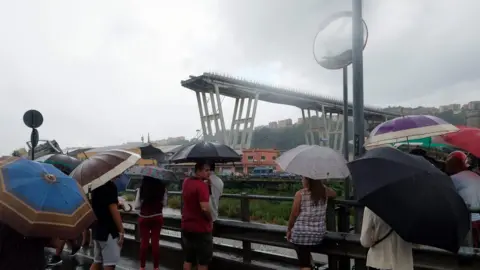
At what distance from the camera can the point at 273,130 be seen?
10612cm

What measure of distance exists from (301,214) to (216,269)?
2.41 metres

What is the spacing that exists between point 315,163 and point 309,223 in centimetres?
69

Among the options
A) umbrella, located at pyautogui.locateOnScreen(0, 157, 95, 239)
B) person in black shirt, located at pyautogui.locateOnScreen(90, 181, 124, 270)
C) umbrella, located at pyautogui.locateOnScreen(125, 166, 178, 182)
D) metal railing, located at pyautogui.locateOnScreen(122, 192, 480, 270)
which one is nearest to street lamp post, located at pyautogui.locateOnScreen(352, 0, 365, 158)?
metal railing, located at pyautogui.locateOnScreen(122, 192, 480, 270)

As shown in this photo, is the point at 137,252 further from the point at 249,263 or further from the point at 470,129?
the point at 470,129

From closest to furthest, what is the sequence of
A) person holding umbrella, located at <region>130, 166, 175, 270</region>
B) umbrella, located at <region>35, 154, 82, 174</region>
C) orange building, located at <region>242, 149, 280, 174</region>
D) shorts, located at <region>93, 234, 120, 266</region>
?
1. shorts, located at <region>93, 234, 120, 266</region>
2. person holding umbrella, located at <region>130, 166, 175, 270</region>
3. umbrella, located at <region>35, 154, 82, 174</region>
4. orange building, located at <region>242, 149, 280, 174</region>

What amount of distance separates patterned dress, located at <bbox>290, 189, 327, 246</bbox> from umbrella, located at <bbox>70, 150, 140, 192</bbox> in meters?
2.23

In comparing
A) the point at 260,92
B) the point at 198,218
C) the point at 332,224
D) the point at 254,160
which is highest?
the point at 260,92

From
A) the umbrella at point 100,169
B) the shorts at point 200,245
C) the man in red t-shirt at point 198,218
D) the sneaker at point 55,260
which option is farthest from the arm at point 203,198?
the sneaker at point 55,260

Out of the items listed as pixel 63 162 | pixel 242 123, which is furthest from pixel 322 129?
pixel 63 162

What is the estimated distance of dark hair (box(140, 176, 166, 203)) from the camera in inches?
229

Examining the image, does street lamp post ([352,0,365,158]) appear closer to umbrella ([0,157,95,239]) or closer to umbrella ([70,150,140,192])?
umbrella ([70,150,140,192])

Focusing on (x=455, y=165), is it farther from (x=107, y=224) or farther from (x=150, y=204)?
(x=107, y=224)

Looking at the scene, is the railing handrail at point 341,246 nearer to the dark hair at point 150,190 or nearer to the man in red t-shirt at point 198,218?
the man in red t-shirt at point 198,218

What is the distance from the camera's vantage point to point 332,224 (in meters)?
4.96
